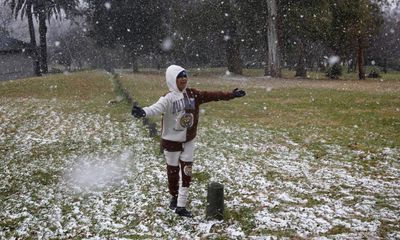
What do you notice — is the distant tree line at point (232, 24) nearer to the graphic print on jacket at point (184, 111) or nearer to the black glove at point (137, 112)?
the graphic print on jacket at point (184, 111)

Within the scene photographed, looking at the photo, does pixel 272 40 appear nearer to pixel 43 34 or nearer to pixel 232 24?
pixel 232 24

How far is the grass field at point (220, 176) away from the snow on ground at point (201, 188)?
2 centimetres

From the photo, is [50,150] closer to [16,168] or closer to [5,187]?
[16,168]

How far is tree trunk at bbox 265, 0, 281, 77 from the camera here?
33.9 meters

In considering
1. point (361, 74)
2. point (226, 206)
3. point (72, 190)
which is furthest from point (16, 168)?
point (361, 74)

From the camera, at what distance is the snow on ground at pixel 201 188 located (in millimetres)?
5816

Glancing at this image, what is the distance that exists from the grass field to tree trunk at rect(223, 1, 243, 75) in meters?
23.8

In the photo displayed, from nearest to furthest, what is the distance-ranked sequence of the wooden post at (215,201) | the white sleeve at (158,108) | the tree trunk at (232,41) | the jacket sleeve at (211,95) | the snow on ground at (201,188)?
the white sleeve at (158,108) → the snow on ground at (201,188) → the wooden post at (215,201) → the jacket sleeve at (211,95) → the tree trunk at (232,41)

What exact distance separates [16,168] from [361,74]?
3481cm

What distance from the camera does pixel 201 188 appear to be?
299 inches

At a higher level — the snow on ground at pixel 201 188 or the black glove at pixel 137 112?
the black glove at pixel 137 112

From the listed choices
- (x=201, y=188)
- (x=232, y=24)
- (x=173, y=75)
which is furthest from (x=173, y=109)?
(x=232, y=24)

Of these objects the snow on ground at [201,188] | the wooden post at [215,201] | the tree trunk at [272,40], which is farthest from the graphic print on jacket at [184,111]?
the tree trunk at [272,40]

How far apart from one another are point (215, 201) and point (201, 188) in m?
1.60
